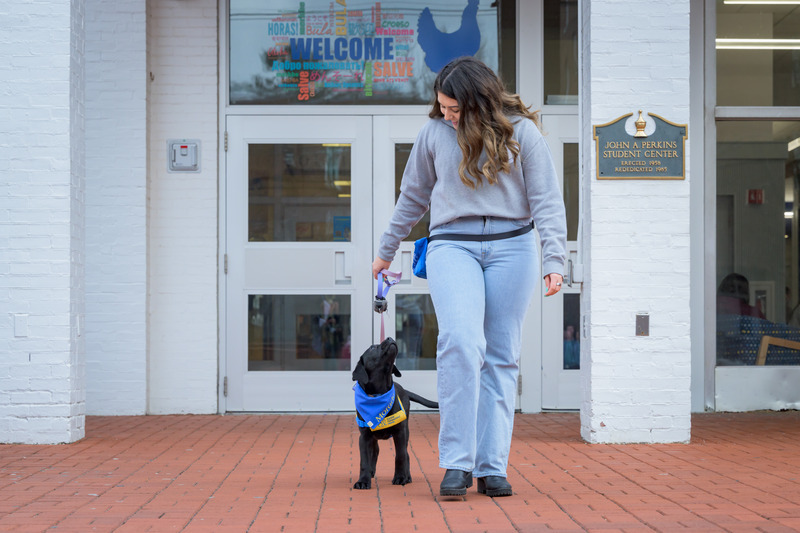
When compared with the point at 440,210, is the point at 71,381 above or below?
below

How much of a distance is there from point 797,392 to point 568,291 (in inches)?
77.1

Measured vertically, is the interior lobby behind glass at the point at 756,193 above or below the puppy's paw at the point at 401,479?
above

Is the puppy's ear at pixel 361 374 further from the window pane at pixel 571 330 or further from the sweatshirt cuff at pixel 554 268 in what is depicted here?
the window pane at pixel 571 330

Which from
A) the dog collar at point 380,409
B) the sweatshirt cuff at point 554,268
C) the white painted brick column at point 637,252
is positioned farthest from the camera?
the white painted brick column at point 637,252

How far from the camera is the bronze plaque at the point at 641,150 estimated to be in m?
5.96

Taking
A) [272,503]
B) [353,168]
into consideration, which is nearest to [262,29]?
[353,168]

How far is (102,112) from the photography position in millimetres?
7477

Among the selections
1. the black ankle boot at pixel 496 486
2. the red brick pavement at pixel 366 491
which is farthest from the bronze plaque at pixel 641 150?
the black ankle boot at pixel 496 486

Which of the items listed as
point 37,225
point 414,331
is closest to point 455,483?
point 37,225

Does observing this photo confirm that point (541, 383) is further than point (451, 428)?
Yes

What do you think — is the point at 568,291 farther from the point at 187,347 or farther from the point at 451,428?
the point at 451,428

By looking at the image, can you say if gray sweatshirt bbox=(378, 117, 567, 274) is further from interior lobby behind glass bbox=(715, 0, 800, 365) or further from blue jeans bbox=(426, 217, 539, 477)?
interior lobby behind glass bbox=(715, 0, 800, 365)

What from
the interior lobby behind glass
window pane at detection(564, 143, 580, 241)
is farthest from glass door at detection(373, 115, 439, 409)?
the interior lobby behind glass

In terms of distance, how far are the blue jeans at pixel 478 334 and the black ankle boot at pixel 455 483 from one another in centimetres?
3
